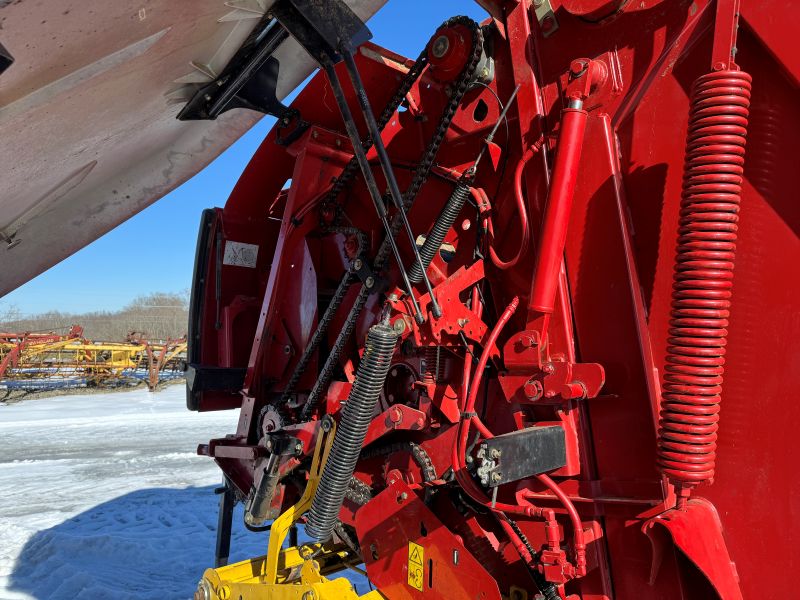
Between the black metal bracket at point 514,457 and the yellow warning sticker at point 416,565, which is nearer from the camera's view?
the black metal bracket at point 514,457

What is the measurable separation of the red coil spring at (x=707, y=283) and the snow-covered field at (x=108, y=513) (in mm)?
3916

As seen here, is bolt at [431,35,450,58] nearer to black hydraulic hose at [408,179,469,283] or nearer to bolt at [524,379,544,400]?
black hydraulic hose at [408,179,469,283]

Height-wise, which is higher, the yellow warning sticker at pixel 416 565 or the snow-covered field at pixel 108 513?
the yellow warning sticker at pixel 416 565

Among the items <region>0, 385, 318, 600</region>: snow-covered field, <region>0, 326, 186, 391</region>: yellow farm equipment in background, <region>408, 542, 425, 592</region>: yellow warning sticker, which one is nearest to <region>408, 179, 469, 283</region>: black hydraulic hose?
<region>408, 542, 425, 592</region>: yellow warning sticker

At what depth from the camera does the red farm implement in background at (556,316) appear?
1.51m

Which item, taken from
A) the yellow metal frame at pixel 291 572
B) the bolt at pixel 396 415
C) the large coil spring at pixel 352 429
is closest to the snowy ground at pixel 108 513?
the yellow metal frame at pixel 291 572

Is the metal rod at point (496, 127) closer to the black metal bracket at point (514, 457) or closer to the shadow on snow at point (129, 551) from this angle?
the black metal bracket at point (514, 457)

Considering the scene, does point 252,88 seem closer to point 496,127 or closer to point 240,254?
point 240,254

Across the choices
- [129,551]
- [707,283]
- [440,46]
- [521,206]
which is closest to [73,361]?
[129,551]

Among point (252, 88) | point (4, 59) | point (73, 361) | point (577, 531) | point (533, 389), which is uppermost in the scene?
point (252, 88)

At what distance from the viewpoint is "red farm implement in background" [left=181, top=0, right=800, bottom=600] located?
1514mm

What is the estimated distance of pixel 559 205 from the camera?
1.82 m

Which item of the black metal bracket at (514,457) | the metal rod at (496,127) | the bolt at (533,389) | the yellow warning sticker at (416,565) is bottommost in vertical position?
the yellow warning sticker at (416,565)

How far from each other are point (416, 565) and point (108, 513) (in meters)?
4.71
